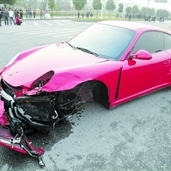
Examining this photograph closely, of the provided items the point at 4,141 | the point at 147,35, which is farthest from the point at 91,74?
the point at 147,35

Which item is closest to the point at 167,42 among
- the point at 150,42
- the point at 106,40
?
the point at 150,42

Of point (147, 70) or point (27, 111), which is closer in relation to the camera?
point (27, 111)

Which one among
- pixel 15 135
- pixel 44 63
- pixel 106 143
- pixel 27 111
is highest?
pixel 44 63

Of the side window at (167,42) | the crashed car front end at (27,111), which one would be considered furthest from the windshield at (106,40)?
the crashed car front end at (27,111)

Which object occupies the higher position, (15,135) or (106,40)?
(106,40)

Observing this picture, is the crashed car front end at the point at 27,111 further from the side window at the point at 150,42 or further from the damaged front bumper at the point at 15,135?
the side window at the point at 150,42

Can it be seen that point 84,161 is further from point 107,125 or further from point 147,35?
point 147,35

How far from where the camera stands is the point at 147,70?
346 centimetres

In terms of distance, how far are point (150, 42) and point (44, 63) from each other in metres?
2.01

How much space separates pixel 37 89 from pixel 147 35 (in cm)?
233

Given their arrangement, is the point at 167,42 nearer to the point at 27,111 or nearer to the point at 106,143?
the point at 106,143

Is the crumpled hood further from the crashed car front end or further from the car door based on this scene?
the car door

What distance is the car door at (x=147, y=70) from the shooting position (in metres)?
3.21

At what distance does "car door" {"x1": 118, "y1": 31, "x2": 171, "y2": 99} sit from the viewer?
3211 millimetres
